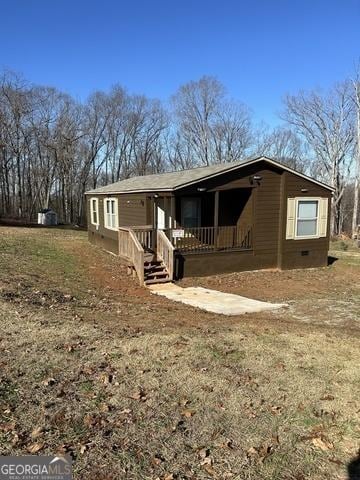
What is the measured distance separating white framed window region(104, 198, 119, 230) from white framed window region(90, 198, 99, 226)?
1408 mm

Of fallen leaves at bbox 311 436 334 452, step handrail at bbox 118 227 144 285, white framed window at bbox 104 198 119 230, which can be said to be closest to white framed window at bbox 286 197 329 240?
step handrail at bbox 118 227 144 285

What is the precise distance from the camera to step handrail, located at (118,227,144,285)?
41.1ft

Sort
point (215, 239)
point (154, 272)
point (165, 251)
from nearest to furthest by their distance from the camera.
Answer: point (154, 272) → point (165, 251) → point (215, 239)

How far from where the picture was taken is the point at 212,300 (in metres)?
10.4

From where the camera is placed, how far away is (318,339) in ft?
21.3

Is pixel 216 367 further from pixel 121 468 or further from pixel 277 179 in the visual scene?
pixel 277 179

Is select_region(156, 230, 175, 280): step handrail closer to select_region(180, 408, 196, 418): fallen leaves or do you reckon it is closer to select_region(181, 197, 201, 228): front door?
select_region(181, 197, 201, 228): front door

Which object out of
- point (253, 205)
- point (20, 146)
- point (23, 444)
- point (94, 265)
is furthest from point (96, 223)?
point (20, 146)

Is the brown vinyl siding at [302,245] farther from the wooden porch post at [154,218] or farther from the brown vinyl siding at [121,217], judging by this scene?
the brown vinyl siding at [121,217]

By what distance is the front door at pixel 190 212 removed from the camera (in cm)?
1530

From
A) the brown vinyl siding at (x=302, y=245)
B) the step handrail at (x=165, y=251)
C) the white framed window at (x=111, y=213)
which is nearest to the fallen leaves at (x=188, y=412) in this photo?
the step handrail at (x=165, y=251)

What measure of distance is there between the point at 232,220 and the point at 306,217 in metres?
2.76

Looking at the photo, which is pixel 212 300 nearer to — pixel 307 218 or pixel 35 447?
pixel 307 218

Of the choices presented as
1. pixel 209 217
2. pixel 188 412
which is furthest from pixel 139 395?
pixel 209 217
